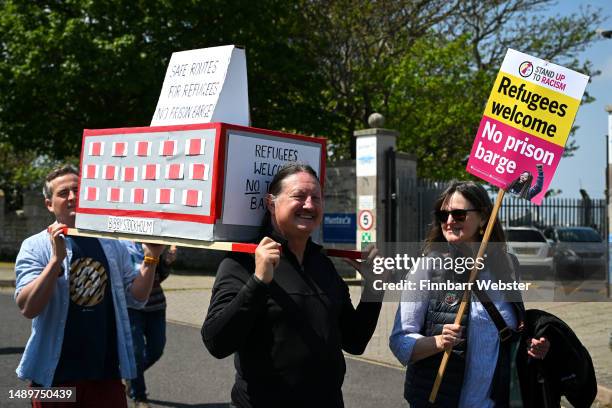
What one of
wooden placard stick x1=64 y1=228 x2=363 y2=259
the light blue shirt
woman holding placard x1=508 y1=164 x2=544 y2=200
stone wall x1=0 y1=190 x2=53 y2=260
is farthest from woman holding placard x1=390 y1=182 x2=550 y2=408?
stone wall x1=0 y1=190 x2=53 y2=260

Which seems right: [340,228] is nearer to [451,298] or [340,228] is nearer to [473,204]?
[473,204]

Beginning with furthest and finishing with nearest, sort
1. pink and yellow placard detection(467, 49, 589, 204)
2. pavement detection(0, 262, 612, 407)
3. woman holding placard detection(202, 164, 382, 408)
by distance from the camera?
pavement detection(0, 262, 612, 407) < pink and yellow placard detection(467, 49, 589, 204) < woman holding placard detection(202, 164, 382, 408)

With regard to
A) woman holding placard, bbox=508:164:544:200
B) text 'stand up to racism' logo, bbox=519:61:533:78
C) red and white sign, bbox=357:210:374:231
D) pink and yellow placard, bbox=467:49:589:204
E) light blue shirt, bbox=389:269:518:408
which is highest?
red and white sign, bbox=357:210:374:231

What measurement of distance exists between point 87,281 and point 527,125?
89.3 inches

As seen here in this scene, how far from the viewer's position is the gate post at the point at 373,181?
693 inches

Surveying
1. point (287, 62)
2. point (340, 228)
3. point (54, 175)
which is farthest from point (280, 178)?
point (287, 62)

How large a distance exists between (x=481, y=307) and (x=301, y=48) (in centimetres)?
2103

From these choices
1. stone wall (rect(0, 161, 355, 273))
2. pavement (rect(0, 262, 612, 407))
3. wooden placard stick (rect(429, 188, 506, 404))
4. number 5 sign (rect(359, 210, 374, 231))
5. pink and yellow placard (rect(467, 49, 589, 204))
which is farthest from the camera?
A: stone wall (rect(0, 161, 355, 273))

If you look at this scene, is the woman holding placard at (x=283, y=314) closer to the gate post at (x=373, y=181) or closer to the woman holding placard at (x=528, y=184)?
the woman holding placard at (x=528, y=184)

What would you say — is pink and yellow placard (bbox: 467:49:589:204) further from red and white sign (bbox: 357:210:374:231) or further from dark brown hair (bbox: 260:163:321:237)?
red and white sign (bbox: 357:210:374:231)

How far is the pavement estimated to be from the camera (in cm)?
867

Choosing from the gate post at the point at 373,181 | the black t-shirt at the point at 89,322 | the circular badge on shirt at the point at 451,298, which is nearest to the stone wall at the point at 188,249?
the gate post at the point at 373,181

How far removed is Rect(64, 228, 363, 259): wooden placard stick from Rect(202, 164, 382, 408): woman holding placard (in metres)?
0.09

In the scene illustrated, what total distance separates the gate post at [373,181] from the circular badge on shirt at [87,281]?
13795 millimetres
